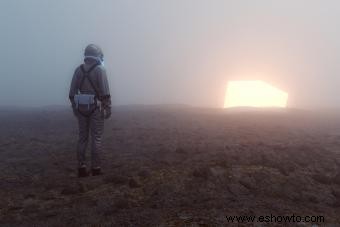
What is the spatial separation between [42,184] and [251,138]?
322 inches

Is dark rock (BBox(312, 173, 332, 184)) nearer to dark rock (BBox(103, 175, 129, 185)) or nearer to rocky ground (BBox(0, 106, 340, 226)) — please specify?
rocky ground (BBox(0, 106, 340, 226))

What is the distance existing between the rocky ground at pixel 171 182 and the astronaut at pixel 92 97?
0.64 meters

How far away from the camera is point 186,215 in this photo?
6.89 meters

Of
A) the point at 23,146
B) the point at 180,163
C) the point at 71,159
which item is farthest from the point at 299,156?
the point at 23,146

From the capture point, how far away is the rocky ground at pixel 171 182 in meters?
7.08

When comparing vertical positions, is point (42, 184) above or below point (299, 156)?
below

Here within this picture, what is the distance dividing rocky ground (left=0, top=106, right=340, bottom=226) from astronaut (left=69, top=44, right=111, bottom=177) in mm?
643

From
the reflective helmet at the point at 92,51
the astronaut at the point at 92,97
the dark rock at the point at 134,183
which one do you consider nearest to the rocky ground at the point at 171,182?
the dark rock at the point at 134,183

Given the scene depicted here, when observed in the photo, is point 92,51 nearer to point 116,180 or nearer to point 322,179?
point 116,180

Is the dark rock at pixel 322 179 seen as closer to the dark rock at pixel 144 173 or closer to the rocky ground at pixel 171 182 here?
the rocky ground at pixel 171 182

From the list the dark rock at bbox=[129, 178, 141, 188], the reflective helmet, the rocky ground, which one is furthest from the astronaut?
the dark rock at bbox=[129, 178, 141, 188]

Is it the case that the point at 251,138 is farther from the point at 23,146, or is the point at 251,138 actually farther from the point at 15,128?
the point at 15,128

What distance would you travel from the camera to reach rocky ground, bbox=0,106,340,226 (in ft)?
23.2

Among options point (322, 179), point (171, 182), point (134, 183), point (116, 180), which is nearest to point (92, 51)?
point (116, 180)
